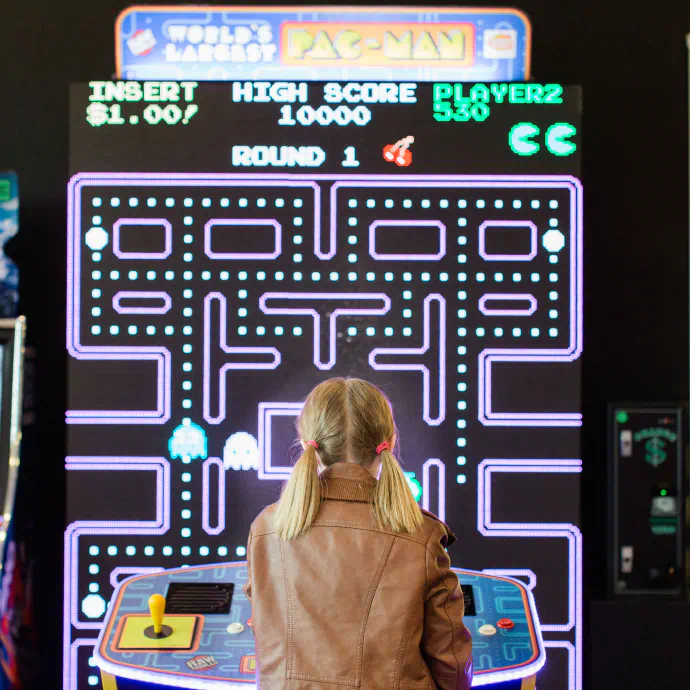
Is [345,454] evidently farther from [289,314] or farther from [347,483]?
[289,314]

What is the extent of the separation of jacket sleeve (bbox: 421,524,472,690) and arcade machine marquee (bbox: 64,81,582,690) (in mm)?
1410

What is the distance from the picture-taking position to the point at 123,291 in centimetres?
302

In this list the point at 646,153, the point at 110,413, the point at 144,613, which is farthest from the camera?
the point at 646,153

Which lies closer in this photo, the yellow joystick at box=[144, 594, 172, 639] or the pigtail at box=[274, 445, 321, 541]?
the pigtail at box=[274, 445, 321, 541]

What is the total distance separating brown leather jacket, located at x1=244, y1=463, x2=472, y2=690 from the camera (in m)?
1.54

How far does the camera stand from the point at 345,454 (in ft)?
5.53

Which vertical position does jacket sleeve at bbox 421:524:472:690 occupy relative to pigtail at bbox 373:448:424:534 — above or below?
below

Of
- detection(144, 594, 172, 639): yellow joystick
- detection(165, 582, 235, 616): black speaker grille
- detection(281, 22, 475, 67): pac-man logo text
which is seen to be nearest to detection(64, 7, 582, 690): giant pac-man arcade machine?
detection(281, 22, 475, 67): pac-man logo text

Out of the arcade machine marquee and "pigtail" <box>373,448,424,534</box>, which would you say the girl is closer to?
"pigtail" <box>373,448,424,534</box>

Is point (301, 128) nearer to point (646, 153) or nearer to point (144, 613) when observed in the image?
point (646, 153)

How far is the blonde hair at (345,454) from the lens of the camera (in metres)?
1.58

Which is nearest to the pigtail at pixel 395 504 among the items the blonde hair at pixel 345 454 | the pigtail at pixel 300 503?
the blonde hair at pixel 345 454

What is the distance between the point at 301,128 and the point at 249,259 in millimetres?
595

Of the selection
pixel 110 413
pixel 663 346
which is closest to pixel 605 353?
pixel 663 346
